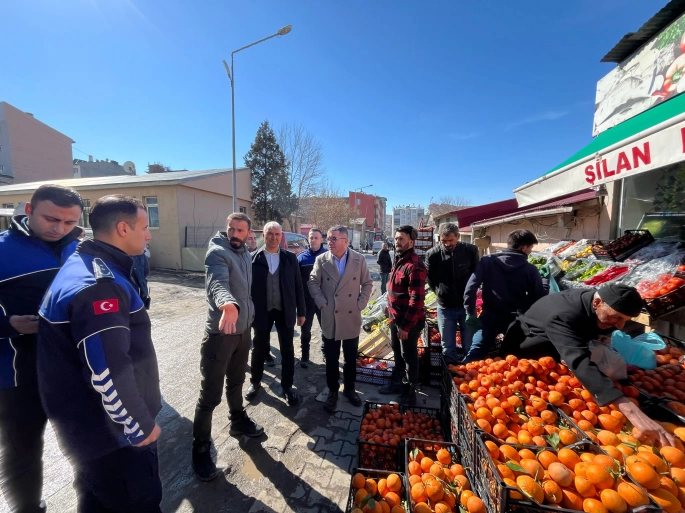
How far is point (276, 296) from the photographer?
3.26 meters

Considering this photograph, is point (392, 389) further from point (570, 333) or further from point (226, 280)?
point (226, 280)

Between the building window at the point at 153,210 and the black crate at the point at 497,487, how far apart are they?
50.1ft

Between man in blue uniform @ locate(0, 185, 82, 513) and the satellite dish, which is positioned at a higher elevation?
the satellite dish

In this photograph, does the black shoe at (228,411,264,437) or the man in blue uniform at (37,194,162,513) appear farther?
the black shoe at (228,411,264,437)

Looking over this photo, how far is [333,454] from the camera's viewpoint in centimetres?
253

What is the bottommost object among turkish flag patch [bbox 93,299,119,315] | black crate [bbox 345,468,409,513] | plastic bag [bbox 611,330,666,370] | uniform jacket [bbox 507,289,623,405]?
black crate [bbox 345,468,409,513]

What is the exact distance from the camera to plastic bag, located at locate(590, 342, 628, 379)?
1.85 metres

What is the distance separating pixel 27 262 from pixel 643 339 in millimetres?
4585

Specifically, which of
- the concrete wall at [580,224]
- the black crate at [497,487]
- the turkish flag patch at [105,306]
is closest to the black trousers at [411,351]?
the black crate at [497,487]

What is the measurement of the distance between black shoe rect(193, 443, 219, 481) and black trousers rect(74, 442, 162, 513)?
37.4 inches

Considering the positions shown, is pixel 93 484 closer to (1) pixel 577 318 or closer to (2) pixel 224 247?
(2) pixel 224 247

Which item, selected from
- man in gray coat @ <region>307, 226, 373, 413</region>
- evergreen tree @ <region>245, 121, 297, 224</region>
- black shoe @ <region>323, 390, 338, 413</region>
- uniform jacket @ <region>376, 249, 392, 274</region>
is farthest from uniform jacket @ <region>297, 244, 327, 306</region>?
evergreen tree @ <region>245, 121, 297, 224</region>

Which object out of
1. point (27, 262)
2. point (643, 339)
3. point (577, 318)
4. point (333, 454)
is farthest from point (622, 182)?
point (27, 262)

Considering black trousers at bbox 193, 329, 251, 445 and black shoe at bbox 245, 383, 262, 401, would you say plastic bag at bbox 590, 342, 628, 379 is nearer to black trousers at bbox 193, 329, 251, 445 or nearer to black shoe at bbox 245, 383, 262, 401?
black trousers at bbox 193, 329, 251, 445
